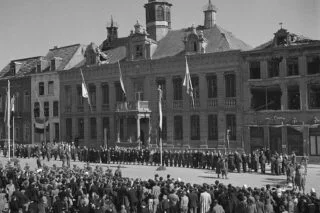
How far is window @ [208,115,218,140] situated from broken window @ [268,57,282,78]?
6.39 meters

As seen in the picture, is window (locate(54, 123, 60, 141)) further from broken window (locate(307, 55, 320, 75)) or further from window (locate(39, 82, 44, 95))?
broken window (locate(307, 55, 320, 75))

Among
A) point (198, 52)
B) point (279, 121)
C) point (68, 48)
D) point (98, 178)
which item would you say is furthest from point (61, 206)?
point (68, 48)

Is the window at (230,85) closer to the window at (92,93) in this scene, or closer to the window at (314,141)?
the window at (314,141)

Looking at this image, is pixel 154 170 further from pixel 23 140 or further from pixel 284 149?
pixel 23 140

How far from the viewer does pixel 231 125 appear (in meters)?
42.5

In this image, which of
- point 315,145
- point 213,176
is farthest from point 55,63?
point 213,176

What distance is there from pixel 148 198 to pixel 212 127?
84.9 feet

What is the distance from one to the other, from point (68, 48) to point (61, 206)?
4418cm

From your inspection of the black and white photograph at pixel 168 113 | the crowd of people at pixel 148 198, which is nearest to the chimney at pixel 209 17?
the black and white photograph at pixel 168 113

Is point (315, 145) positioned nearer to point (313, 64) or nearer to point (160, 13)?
point (313, 64)

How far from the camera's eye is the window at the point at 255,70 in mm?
40987

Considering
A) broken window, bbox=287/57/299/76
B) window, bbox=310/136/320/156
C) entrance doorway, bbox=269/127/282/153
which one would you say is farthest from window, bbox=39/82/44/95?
window, bbox=310/136/320/156

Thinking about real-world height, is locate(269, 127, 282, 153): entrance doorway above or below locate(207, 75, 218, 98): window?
below

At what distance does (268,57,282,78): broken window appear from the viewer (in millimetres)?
39878
